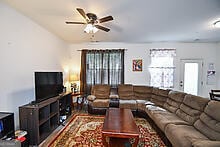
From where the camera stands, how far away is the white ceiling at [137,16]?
2.99 meters

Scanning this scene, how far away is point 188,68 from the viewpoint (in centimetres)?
580

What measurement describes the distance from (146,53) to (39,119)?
14.8 feet

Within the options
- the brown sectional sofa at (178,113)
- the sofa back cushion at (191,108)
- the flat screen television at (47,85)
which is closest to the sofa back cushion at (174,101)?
the brown sectional sofa at (178,113)

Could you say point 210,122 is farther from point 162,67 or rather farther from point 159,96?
point 162,67

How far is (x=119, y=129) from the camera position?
99.5 inches

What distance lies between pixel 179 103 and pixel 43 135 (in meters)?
3.22

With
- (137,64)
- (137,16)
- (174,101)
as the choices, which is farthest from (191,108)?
(137,64)

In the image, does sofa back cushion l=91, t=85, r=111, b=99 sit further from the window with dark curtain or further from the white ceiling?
the white ceiling

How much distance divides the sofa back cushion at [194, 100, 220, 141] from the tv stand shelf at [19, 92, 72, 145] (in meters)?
3.05

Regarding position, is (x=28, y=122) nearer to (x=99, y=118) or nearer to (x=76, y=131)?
(x=76, y=131)

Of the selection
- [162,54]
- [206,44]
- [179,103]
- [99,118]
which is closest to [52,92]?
[99,118]

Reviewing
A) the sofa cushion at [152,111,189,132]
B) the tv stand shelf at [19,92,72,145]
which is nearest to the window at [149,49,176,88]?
the sofa cushion at [152,111,189,132]

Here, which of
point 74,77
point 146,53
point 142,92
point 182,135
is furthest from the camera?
point 146,53

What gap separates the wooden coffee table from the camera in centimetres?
238
